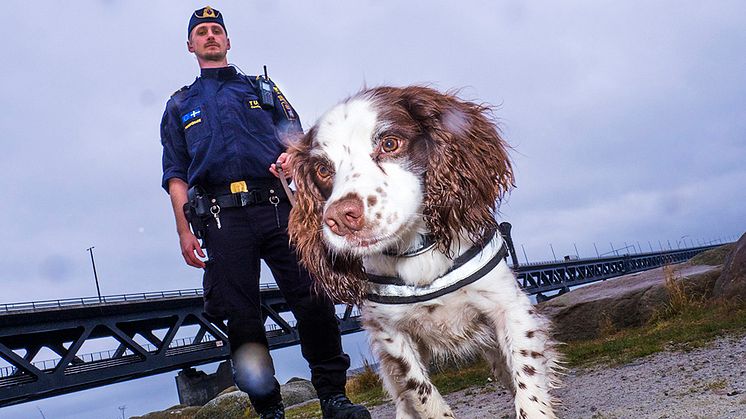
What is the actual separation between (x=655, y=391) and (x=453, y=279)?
6.24 feet

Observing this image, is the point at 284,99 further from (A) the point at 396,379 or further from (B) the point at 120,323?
(B) the point at 120,323

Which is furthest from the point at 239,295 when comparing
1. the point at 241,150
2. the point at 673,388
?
the point at 673,388

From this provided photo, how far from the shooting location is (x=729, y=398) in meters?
3.31

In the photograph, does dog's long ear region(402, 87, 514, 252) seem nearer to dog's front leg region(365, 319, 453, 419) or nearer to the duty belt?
dog's front leg region(365, 319, 453, 419)

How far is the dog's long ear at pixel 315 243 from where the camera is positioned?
353cm

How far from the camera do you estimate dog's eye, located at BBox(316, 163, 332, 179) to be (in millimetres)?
3392

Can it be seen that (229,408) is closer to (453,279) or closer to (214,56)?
(214,56)

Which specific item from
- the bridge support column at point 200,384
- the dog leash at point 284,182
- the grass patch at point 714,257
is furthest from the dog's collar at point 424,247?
the bridge support column at point 200,384

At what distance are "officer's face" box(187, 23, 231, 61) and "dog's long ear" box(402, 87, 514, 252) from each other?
2.14 metres

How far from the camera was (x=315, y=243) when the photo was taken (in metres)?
3.64

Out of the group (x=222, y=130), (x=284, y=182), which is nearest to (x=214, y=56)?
(x=222, y=130)

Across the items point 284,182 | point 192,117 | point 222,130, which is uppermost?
point 192,117

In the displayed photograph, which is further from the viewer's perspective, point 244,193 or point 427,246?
point 244,193

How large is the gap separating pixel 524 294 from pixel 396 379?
0.91 metres
